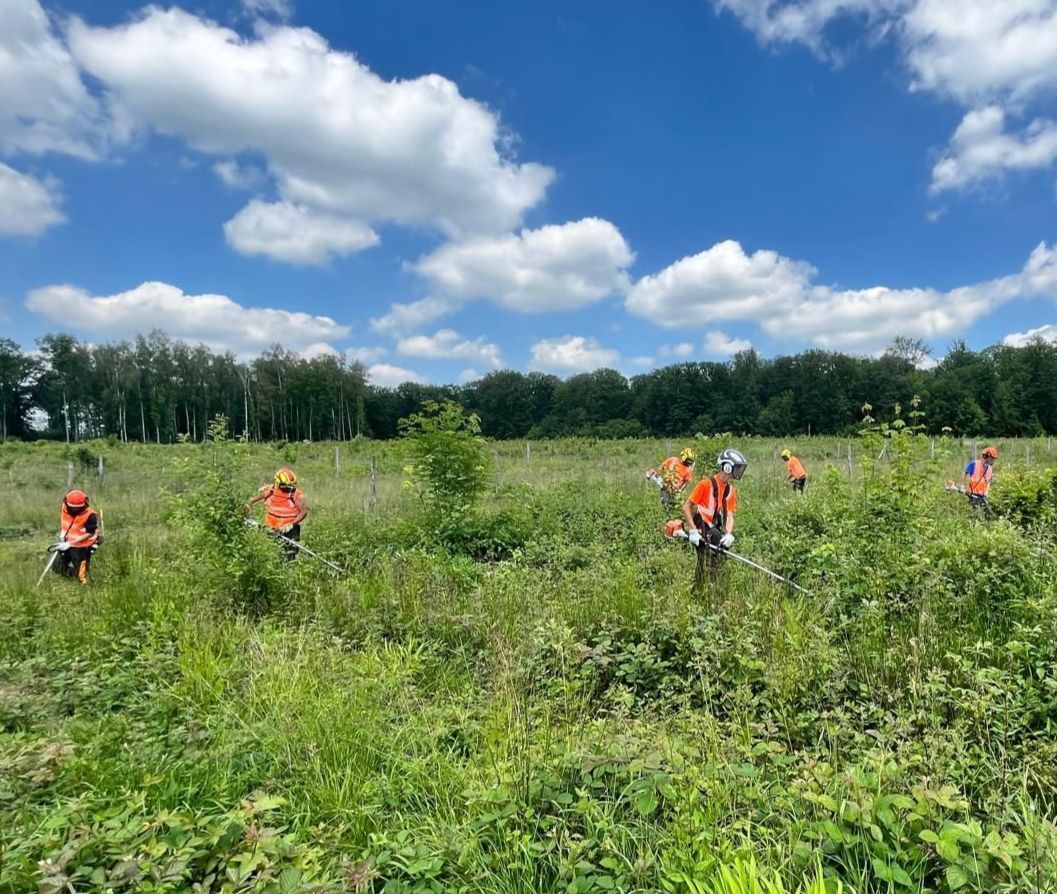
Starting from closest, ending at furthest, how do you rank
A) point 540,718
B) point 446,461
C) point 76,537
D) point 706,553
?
point 540,718
point 706,553
point 76,537
point 446,461

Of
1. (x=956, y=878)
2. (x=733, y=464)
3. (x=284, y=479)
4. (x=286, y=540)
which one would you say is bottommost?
(x=956, y=878)

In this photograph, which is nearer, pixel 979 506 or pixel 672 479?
pixel 979 506

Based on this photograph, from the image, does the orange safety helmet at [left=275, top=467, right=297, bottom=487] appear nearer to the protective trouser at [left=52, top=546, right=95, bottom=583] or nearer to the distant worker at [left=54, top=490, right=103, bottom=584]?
the distant worker at [left=54, top=490, right=103, bottom=584]

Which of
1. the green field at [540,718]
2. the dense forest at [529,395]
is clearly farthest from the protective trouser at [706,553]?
the dense forest at [529,395]

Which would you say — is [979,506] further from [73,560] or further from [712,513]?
[73,560]

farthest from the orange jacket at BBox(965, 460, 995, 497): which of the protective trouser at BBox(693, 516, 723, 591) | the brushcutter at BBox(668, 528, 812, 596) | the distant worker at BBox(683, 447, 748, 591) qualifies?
the protective trouser at BBox(693, 516, 723, 591)

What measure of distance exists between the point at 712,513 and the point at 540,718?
143 inches

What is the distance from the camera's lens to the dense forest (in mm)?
60125

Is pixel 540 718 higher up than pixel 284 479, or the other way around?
pixel 284 479

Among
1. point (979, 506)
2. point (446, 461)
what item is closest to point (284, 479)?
point (446, 461)

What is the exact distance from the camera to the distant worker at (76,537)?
7473 mm

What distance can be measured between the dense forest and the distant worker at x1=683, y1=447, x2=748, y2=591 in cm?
4827

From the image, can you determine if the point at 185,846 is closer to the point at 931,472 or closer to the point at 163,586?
the point at 163,586

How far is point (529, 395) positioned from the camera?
97.1 m
